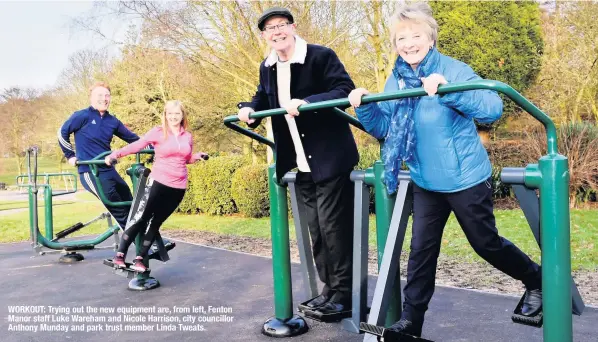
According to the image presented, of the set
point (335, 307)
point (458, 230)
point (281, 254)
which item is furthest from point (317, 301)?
point (458, 230)

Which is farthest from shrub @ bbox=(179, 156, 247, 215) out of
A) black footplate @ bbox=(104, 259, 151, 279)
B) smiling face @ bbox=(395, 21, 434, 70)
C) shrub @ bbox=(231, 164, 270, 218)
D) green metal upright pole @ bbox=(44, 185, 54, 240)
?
smiling face @ bbox=(395, 21, 434, 70)

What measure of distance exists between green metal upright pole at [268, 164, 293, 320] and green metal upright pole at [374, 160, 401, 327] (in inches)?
31.8

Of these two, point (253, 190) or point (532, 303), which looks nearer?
point (532, 303)

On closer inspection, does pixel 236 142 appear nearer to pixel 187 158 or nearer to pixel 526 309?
pixel 187 158

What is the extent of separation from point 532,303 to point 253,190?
8145mm

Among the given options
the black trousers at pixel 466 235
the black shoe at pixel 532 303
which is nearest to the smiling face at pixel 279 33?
the black trousers at pixel 466 235

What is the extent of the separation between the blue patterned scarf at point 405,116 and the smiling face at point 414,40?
31 mm

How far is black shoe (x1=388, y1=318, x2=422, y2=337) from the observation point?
2516 millimetres

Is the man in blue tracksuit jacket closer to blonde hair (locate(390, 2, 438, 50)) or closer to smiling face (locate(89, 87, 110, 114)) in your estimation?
smiling face (locate(89, 87, 110, 114))

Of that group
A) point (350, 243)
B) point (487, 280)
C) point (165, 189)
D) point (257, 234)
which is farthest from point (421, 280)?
point (257, 234)

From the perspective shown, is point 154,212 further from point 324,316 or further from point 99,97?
point 324,316

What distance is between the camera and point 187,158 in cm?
486

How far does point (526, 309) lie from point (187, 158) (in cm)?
315

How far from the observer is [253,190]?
34.3ft
